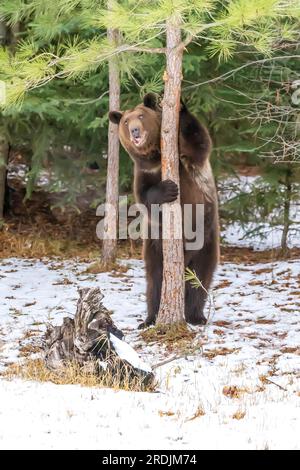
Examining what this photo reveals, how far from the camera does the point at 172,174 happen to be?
7.77 meters

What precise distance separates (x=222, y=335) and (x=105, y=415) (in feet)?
10.0

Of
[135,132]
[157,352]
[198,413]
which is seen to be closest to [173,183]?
[135,132]

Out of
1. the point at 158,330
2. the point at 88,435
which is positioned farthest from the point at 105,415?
the point at 158,330

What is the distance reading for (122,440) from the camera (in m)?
4.75

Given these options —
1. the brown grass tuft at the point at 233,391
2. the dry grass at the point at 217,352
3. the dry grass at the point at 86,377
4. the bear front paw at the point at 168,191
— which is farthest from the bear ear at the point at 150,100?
the brown grass tuft at the point at 233,391

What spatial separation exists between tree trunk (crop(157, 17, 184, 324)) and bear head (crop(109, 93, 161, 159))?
0.26 m

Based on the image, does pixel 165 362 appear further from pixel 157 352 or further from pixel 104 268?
pixel 104 268

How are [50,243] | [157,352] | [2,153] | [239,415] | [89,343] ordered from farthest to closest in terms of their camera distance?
[2,153]
[50,243]
[157,352]
[89,343]
[239,415]

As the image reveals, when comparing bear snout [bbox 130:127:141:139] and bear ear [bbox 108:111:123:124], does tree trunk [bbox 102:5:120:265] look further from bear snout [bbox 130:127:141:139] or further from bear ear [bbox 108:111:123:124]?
bear snout [bbox 130:127:141:139]

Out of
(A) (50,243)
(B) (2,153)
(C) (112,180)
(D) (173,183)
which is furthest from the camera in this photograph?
(B) (2,153)

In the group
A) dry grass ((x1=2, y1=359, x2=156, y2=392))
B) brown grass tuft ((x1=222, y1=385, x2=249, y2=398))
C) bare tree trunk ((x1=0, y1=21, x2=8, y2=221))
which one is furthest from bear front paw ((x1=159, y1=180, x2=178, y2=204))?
bare tree trunk ((x1=0, y1=21, x2=8, y2=221))

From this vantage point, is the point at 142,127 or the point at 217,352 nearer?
the point at 217,352

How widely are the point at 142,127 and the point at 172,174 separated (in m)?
0.56

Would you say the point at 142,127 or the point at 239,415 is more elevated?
the point at 142,127
